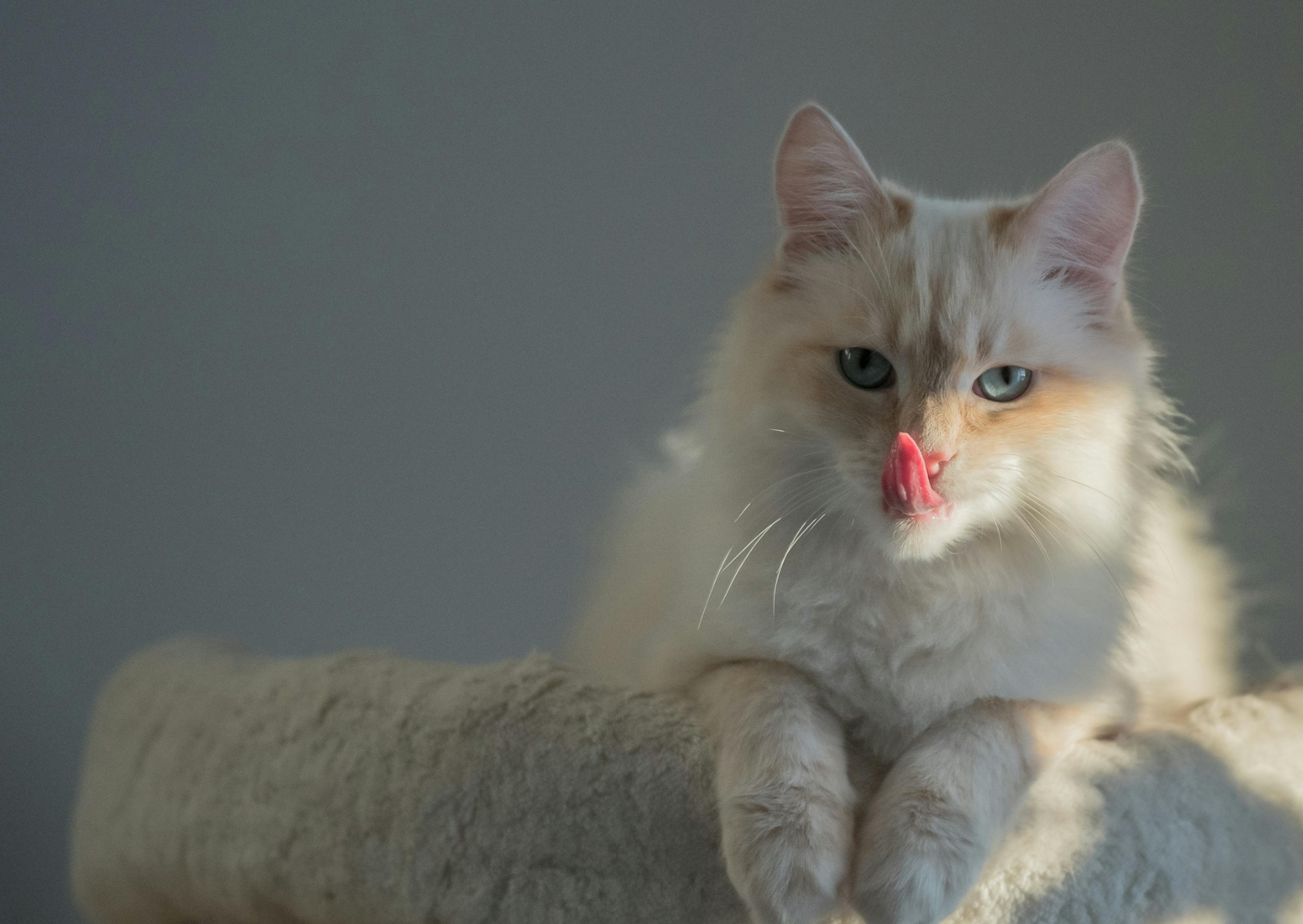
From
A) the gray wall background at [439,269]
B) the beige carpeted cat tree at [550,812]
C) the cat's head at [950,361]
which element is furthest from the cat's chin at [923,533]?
the gray wall background at [439,269]

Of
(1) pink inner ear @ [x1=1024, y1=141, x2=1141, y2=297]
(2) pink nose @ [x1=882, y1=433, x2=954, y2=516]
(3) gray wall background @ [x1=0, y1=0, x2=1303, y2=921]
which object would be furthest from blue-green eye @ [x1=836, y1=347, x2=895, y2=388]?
(3) gray wall background @ [x1=0, y1=0, x2=1303, y2=921]

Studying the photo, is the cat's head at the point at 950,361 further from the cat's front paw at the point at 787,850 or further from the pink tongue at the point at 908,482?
the cat's front paw at the point at 787,850

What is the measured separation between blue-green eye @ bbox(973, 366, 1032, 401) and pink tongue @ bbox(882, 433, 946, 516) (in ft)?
0.44

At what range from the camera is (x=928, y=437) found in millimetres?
890

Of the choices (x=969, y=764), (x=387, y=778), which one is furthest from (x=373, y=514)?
(x=969, y=764)

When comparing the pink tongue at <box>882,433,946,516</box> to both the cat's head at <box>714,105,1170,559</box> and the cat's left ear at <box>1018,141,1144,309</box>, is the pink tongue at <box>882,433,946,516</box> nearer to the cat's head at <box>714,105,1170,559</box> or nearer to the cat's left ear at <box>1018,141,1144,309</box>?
the cat's head at <box>714,105,1170,559</box>

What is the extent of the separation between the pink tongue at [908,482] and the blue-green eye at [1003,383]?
0.13 meters

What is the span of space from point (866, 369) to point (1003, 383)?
0.45 feet

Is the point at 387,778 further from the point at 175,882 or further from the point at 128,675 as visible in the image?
the point at 128,675

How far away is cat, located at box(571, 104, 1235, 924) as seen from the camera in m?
0.88

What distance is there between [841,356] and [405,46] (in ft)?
4.97

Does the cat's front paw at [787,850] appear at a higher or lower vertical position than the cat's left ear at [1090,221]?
lower

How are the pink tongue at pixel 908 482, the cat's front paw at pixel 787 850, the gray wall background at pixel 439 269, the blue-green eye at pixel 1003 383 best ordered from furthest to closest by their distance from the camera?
1. the gray wall background at pixel 439 269
2. the blue-green eye at pixel 1003 383
3. the pink tongue at pixel 908 482
4. the cat's front paw at pixel 787 850

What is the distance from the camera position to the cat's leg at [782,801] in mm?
769
